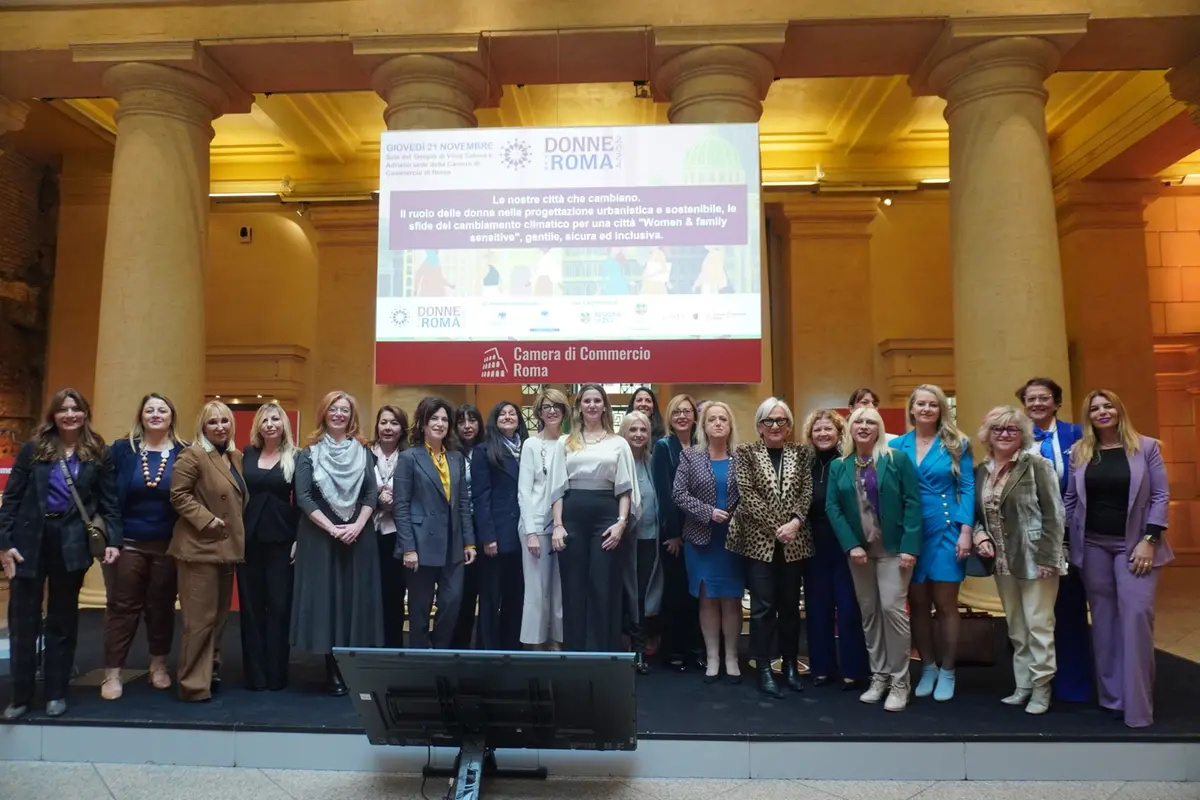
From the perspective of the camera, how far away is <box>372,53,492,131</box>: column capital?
6.29 meters

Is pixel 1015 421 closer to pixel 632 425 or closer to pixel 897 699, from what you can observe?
pixel 897 699

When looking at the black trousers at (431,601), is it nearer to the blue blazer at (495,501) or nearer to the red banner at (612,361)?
the blue blazer at (495,501)

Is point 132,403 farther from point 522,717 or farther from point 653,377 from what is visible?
point 522,717

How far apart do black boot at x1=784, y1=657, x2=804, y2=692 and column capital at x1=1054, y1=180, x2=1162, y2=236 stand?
8.21 meters

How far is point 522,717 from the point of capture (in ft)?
10.0

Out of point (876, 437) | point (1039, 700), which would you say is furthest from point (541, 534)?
point (1039, 700)

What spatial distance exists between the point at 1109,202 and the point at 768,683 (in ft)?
28.7

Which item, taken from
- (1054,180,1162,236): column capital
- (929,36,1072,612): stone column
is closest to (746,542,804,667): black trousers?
(929,36,1072,612): stone column

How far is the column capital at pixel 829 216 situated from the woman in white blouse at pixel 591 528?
7394 millimetres

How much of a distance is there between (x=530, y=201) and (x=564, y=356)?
1149mm

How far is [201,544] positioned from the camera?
3.85 meters

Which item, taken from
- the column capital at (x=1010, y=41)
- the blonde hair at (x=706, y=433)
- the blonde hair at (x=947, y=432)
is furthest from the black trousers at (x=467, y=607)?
the column capital at (x=1010, y=41)

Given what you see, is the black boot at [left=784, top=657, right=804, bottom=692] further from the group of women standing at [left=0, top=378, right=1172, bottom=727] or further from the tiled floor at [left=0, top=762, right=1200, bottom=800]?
the tiled floor at [left=0, top=762, right=1200, bottom=800]

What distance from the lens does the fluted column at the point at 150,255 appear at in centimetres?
638
